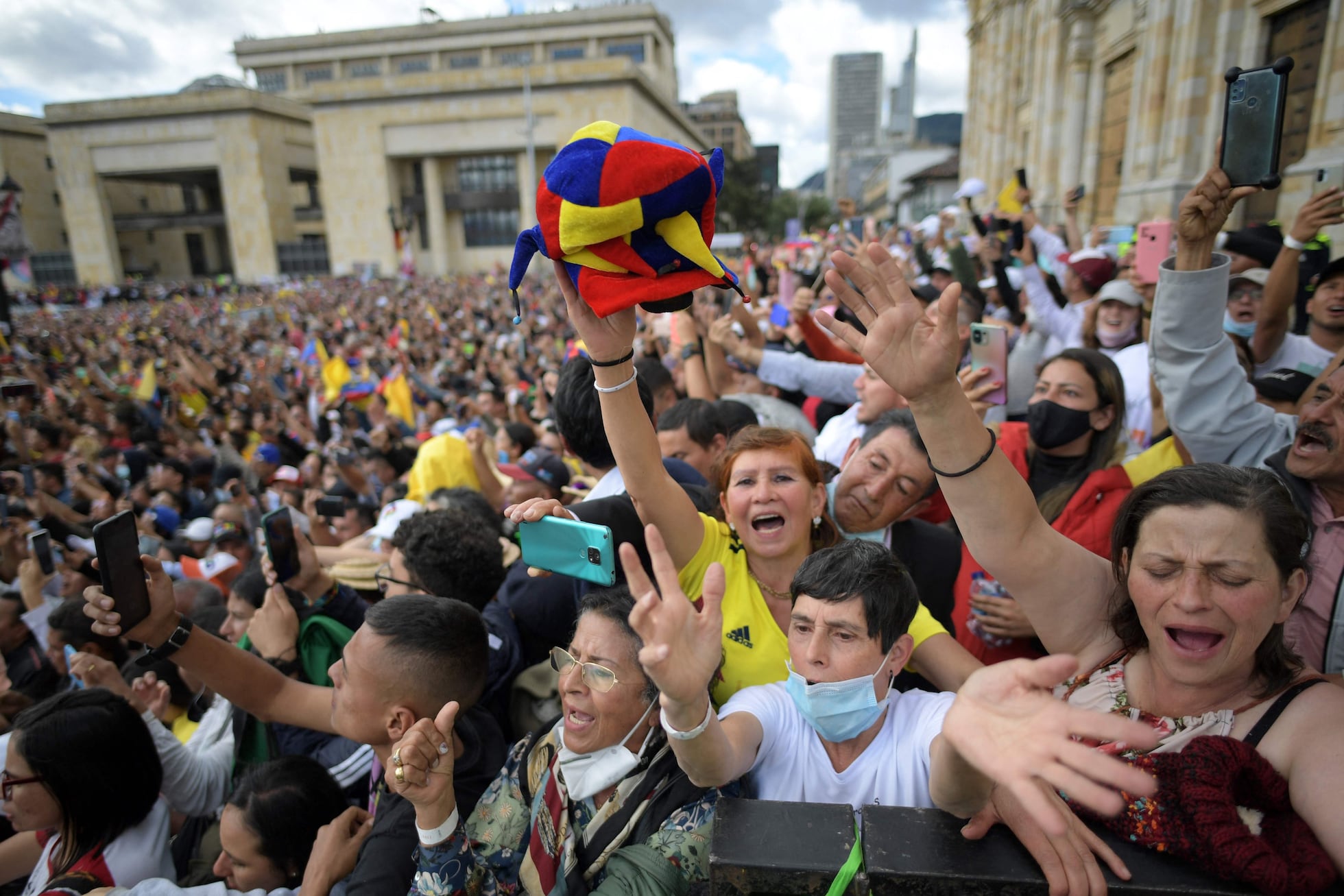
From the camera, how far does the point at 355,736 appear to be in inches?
84.0

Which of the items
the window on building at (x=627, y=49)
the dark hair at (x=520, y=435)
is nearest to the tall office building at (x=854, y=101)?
the window on building at (x=627, y=49)

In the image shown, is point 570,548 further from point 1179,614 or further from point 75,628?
point 75,628

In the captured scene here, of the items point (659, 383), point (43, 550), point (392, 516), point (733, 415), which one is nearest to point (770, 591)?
point (733, 415)

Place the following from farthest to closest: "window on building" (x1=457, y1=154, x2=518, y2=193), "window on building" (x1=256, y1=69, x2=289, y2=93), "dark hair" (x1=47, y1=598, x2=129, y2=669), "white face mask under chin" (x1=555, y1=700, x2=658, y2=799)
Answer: "window on building" (x1=256, y1=69, x2=289, y2=93)
"window on building" (x1=457, y1=154, x2=518, y2=193)
"dark hair" (x1=47, y1=598, x2=129, y2=669)
"white face mask under chin" (x1=555, y1=700, x2=658, y2=799)

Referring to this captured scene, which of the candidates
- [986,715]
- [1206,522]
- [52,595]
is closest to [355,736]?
[986,715]

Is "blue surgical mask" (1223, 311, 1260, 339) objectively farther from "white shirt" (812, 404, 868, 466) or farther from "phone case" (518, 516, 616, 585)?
"phone case" (518, 516, 616, 585)

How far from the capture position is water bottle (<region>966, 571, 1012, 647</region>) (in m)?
2.32

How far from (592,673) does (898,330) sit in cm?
119

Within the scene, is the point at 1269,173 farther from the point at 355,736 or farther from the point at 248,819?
the point at 248,819

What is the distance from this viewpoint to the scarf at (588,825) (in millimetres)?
1759

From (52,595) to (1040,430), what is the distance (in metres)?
5.78

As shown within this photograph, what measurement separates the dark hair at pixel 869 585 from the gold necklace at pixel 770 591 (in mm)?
326

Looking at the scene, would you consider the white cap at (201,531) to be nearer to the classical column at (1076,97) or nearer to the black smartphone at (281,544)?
the black smartphone at (281,544)

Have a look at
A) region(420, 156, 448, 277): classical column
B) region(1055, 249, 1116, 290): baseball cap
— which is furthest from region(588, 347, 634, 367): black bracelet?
region(420, 156, 448, 277): classical column
